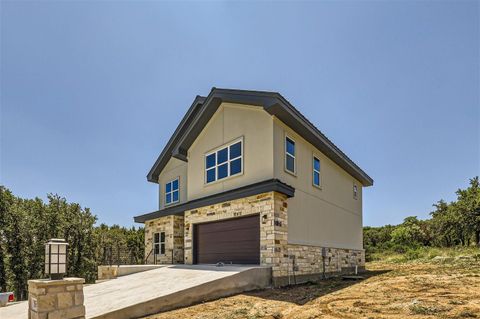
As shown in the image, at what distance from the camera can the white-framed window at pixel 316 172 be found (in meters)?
14.8

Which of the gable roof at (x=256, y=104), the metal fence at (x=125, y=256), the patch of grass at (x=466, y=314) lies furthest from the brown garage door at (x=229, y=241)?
the metal fence at (x=125, y=256)

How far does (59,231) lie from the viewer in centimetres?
2081

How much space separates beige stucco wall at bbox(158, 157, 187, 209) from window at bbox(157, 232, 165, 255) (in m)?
1.86

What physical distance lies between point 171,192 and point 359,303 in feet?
43.6

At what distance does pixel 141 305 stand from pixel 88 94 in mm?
12056

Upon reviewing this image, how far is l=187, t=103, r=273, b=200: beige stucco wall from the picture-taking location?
40.4 feet

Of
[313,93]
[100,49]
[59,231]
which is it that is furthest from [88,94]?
[313,93]

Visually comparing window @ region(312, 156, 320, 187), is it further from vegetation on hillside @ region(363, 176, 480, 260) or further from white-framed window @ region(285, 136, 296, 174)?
vegetation on hillside @ region(363, 176, 480, 260)

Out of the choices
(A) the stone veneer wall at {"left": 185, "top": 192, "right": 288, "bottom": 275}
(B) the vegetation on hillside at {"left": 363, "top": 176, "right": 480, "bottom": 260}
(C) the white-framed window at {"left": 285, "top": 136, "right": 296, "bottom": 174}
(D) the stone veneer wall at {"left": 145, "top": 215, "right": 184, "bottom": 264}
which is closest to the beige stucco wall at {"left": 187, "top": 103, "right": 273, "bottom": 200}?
(A) the stone veneer wall at {"left": 185, "top": 192, "right": 288, "bottom": 275}

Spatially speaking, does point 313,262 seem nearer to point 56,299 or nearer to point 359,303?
point 359,303

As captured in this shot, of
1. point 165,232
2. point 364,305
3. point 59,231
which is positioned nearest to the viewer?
point 364,305

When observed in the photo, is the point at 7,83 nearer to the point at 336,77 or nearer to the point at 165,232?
the point at 165,232

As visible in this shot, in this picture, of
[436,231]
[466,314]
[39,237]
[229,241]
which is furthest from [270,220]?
[436,231]

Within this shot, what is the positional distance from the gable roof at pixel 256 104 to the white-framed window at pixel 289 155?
23.7 inches
